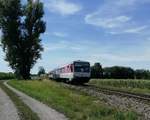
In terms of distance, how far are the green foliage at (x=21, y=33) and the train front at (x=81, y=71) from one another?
2758 cm

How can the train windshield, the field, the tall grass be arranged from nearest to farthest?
the field < the tall grass < the train windshield

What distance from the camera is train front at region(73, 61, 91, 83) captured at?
54.9m

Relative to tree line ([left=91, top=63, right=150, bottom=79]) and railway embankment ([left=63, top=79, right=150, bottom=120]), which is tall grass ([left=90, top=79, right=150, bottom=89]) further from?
tree line ([left=91, top=63, right=150, bottom=79])

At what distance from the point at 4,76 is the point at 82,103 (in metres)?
97.2

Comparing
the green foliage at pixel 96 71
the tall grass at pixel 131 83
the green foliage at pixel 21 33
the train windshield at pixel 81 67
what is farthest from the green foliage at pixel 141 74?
the train windshield at pixel 81 67

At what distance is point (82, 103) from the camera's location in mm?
24062

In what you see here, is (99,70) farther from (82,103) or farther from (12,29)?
(82,103)

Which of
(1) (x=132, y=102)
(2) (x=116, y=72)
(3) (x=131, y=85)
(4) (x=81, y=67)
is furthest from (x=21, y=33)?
(1) (x=132, y=102)

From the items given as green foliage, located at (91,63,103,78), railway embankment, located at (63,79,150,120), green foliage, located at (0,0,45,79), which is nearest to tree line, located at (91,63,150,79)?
green foliage, located at (91,63,103,78)

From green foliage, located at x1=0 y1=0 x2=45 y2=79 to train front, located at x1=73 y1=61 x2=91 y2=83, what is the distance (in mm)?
27580

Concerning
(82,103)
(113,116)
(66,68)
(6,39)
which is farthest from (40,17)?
(113,116)

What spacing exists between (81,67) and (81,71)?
23.8 inches

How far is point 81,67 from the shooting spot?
55688 millimetres

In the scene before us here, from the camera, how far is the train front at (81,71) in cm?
5494
